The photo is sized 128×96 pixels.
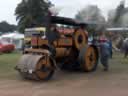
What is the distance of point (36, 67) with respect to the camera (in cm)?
1241

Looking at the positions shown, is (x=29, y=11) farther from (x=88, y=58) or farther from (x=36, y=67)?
(x=36, y=67)

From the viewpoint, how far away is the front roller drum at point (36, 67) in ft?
40.8

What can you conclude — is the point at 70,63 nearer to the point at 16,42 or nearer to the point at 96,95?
the point at 96,95

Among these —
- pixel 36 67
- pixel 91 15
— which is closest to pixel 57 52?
pixel 36 67

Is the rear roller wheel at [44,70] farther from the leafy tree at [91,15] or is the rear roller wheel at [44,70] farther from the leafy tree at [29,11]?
the leafy tree at [29,11]

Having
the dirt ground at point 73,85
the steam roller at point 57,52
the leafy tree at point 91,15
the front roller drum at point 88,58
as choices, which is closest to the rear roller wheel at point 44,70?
the steam roller at point 57,52

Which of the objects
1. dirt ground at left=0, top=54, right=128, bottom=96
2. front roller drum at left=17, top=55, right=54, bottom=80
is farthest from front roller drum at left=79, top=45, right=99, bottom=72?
front roller drum at left=17, top=55, right=54, bottom=80

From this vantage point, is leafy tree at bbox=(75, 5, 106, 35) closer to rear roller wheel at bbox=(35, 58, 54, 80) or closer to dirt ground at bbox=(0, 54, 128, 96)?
dirt ground at bbox=(0, 54, 128, 96)

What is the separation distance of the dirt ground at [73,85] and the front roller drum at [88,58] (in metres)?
0.40

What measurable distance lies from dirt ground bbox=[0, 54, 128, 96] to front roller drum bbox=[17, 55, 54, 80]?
0.82 ft

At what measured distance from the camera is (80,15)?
69.6 ft

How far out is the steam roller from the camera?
498 inches

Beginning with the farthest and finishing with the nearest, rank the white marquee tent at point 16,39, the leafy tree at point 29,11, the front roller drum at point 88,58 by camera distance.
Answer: the leafy tree at point 29,11 → the white marquee tent at point 16,39 → the front roller drum at point 88,58

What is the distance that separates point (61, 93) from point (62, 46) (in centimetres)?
422
